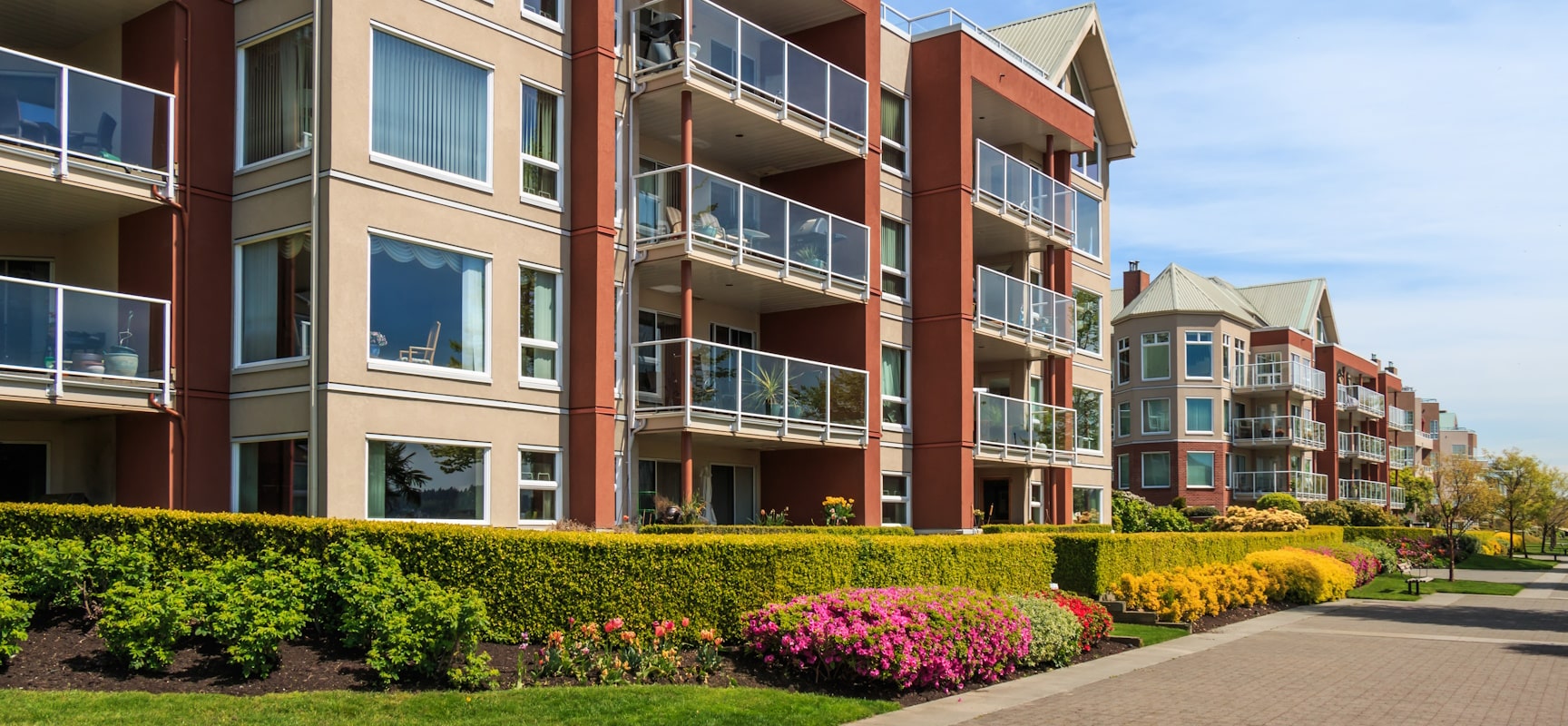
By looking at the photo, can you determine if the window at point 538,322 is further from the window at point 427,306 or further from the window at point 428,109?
the window at point 428,109

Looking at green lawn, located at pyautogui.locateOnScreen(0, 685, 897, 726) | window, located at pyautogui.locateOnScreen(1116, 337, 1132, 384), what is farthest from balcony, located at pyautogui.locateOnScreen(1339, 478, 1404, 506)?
green lawn, located at pyautogui.locateOnScreen(0, 685, 897, 726)

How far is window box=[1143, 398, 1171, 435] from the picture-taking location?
5919 cm

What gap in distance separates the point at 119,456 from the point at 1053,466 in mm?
21120

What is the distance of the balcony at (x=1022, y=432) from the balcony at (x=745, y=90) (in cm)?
689

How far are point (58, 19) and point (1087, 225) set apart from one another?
988 inches

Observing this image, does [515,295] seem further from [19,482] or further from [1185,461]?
[1185,461]

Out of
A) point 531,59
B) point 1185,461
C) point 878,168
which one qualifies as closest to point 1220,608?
point 878,168

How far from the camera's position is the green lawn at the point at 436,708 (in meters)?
10.1

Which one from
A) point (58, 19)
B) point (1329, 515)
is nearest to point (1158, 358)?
point (1329, 515)

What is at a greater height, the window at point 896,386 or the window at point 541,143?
the window at point 541,143

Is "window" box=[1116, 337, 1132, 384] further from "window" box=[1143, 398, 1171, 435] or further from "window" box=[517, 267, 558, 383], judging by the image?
"window" box=[517, 267, 558, 383]

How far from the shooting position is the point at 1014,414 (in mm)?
29266

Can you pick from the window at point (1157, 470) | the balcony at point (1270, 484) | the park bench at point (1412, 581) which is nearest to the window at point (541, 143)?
the park bench at point (1412, 581)

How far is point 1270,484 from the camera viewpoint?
61438 millimetres
